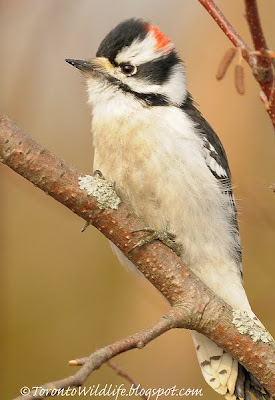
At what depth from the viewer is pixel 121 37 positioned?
348cm

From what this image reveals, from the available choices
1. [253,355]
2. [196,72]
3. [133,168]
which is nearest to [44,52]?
[196,72]

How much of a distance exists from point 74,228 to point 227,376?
2.13 m

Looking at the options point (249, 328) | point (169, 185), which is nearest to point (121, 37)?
point (169, 185)

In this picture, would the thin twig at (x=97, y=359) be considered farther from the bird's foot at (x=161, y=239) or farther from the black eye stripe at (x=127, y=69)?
the black eye stripe at (x=127, y=69)

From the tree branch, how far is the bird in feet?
1.18

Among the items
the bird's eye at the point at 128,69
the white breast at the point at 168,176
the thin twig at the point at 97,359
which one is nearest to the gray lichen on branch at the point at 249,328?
the thin twig at the point at 97,359

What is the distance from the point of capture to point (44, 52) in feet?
16.3

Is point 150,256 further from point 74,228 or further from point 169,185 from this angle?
point 74,228

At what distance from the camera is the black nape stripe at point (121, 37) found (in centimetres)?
345

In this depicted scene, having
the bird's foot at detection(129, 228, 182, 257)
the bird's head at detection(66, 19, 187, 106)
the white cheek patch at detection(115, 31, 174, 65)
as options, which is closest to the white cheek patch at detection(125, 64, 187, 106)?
the bird's head at detection(66, 19, 187, 106)

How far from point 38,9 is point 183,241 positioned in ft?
8.40

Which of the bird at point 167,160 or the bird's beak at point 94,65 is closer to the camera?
the bird at point 167,160

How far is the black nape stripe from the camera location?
345 centimetres

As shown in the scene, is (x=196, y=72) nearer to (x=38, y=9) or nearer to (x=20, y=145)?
(x=38, y=9)
